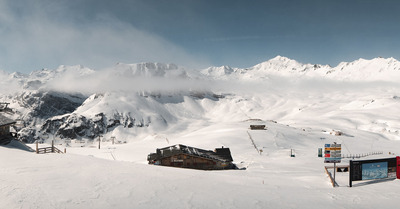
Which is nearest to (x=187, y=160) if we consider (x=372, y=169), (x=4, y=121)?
(x=372, y=169)

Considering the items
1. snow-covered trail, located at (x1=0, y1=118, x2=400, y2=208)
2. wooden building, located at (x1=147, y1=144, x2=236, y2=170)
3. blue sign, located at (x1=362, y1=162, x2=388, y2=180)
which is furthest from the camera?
wooden building, located at (x1=147, y1=144, x2=236, y2=170)

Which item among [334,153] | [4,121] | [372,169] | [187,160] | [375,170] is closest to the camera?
[334,153]

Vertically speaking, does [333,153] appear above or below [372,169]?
above

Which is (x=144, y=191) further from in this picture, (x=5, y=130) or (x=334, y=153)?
(x=5, y=130)

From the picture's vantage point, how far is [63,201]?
14.2 m

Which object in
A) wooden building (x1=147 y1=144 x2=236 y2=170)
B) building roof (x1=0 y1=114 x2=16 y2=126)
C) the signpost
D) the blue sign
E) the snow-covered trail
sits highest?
building roof (x1=0 y1=114 x2=16 y2=126)

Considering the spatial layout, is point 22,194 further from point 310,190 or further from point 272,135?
point 272,135

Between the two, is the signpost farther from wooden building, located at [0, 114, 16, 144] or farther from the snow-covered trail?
wooden building, located at [0, 114, 16, 144]

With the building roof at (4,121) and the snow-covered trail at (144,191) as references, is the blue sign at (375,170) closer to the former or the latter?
the snow-covered trail at (144,191)

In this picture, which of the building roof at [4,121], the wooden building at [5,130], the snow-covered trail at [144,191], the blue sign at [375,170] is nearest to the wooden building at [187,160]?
the snow-covered trail at [144,191]

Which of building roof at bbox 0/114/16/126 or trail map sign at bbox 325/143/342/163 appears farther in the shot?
building roof at bbox 0/114/16/126

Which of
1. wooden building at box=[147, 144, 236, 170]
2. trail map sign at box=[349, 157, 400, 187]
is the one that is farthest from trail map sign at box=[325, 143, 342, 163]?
wooden building at box=[147, 144, 236, 170]

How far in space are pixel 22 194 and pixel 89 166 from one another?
8.55 meters

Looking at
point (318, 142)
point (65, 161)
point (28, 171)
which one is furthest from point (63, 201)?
point (318, 142)
